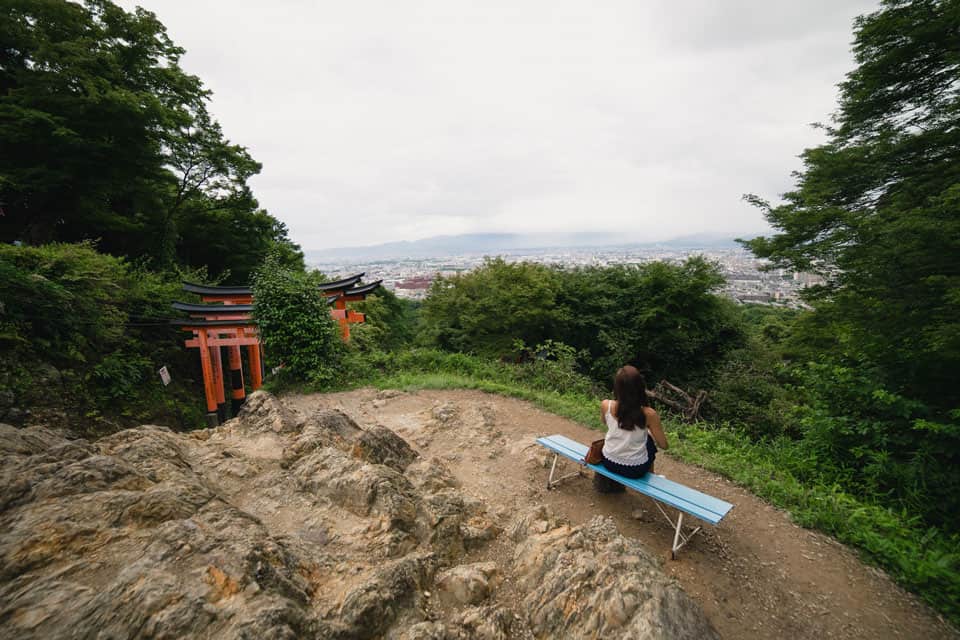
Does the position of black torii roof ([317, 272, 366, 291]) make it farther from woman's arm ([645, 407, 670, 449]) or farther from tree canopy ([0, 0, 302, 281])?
woman's arm ([645, 407, 670, 449])

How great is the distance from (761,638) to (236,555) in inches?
142

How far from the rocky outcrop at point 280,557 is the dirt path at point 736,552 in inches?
34.3

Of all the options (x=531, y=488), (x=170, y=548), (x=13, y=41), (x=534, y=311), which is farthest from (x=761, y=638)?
(x=13, y=41)

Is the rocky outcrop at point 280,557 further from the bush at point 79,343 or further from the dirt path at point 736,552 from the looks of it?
the bush at point 79,343

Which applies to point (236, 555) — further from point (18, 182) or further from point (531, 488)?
point (18, 182)

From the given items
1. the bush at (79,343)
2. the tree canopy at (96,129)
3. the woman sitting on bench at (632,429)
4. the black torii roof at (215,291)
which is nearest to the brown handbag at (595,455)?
the woman sitting on bench at (632,429)

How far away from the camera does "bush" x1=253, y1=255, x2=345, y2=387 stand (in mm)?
8930

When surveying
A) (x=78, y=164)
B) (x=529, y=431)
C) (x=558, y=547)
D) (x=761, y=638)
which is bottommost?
(x=529, y=431)

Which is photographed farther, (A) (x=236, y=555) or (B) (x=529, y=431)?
(B) (x=529, y=431)

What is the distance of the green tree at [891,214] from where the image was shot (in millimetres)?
4914

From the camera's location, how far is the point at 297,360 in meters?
9.01

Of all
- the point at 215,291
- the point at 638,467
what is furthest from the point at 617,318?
the point at 215,291

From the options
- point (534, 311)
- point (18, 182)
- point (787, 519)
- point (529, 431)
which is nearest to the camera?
point (787, 519)

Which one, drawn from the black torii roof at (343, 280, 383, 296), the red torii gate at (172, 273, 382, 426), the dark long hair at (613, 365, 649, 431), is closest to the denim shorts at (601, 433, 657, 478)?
the dark long hair at (613, 365, 649, 431)
